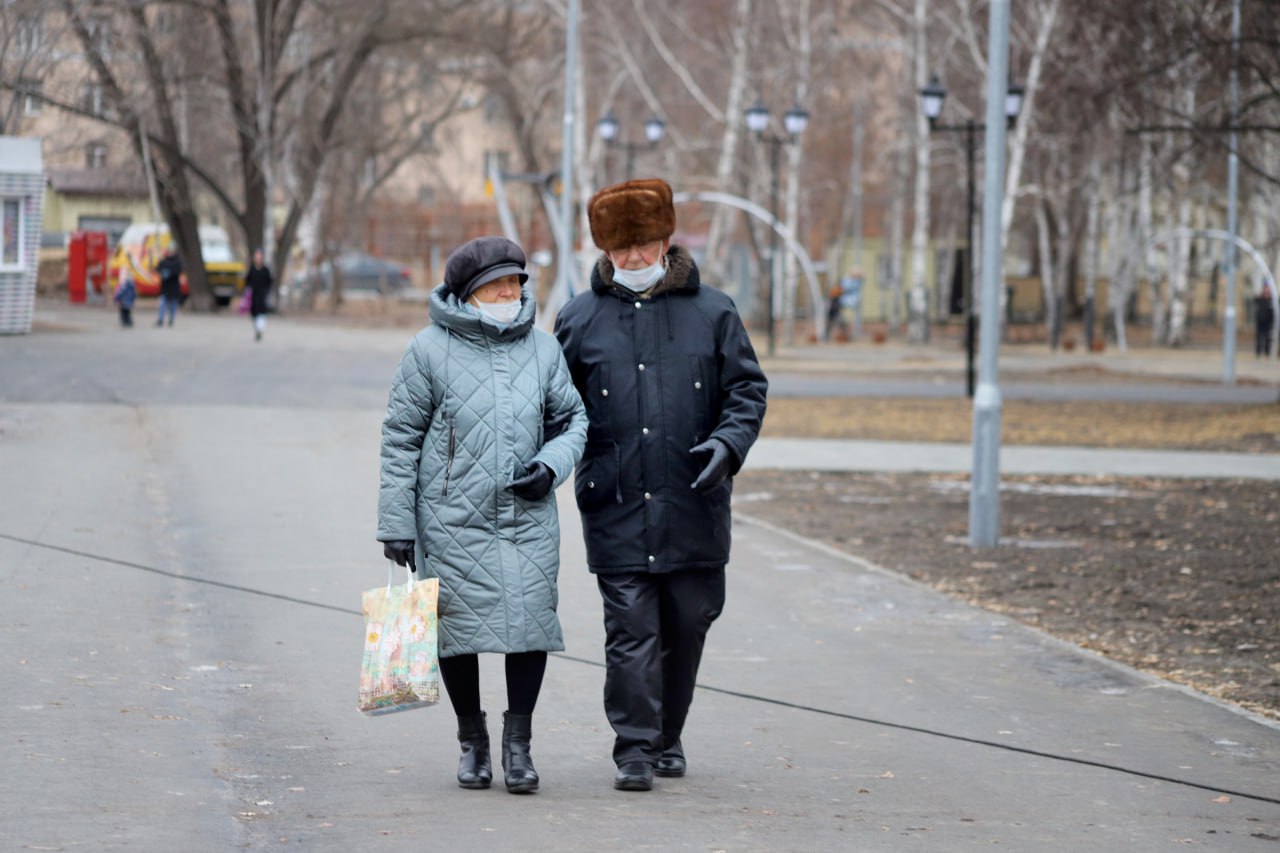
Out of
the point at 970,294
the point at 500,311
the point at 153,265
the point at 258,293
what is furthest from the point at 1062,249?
the point at 500,311

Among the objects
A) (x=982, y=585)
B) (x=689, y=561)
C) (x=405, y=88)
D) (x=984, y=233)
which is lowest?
(x=982, y=585)

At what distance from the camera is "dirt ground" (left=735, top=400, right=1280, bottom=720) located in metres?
9.13

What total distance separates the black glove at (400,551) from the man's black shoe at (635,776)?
2.91ft

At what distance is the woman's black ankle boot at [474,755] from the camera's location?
18.8 ft

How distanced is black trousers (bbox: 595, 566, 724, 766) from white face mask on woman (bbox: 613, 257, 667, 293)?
0.86 metres

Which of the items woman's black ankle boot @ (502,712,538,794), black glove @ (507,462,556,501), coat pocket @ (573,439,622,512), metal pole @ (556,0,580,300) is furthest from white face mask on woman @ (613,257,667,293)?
metal pole @ (556,0,580,300)

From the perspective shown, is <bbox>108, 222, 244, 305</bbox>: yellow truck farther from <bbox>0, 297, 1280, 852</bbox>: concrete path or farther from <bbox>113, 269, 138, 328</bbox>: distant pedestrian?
<bbox>0, 297, 1280, 852</bbox>: concrete path

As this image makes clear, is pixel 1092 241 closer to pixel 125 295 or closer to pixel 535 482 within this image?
pixel 125 295

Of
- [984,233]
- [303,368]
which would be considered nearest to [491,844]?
[984,233]

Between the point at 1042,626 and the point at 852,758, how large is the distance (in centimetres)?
344

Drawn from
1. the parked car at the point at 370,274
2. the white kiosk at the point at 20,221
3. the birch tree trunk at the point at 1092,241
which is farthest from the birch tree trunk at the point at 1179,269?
the parked car at the point at 370,274

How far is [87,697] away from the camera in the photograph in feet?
22.1

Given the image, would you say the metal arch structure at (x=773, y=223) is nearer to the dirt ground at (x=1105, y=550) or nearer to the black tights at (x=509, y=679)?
the dirt ground at (x=1105, y=550)

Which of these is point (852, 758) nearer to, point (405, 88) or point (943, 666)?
point (943, 666)
